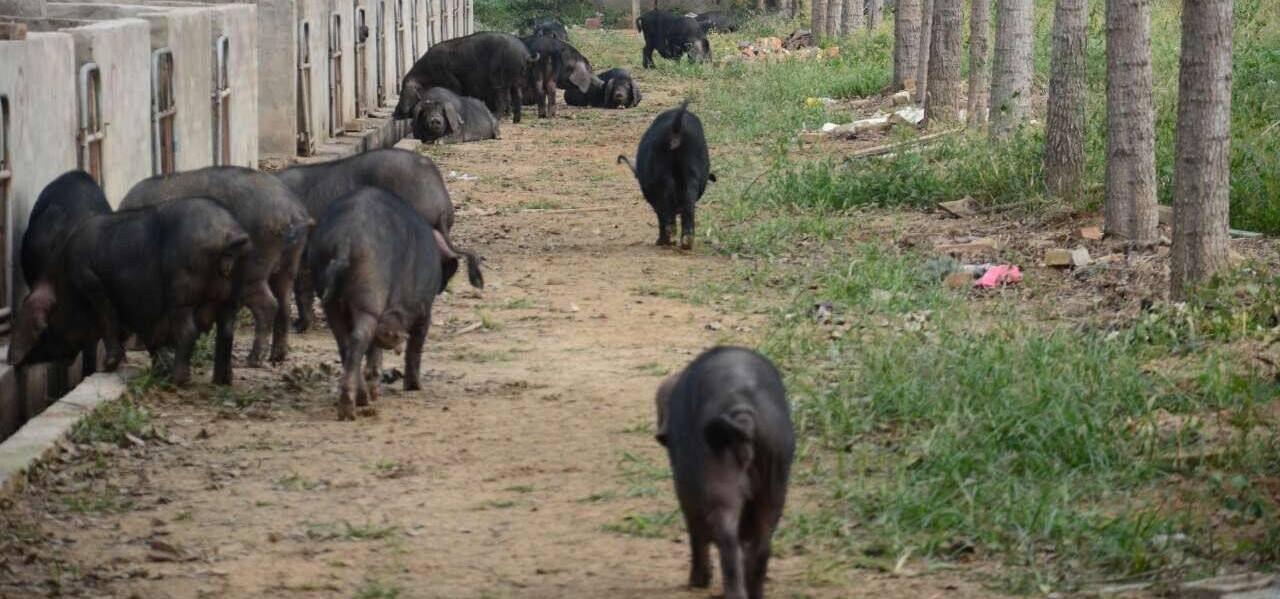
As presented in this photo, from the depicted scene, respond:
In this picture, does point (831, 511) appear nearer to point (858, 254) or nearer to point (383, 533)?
point (383, 533)

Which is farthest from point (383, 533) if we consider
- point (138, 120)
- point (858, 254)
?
point (858, 254)

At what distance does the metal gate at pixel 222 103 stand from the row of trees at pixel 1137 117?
5.60m

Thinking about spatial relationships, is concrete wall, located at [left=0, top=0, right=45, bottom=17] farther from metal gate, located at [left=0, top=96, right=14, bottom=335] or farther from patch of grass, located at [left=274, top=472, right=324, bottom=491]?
patch of grass, located at [left=274, top=472, right=324, bottom=491]

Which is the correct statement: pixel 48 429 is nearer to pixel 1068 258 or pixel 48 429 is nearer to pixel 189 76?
pixel 189 76

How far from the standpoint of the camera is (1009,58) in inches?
618

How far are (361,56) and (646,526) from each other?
643 inches

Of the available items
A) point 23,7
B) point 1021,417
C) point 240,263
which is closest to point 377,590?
point 1021,417

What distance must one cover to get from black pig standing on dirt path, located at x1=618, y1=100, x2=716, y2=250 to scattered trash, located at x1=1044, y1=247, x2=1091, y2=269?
2469 millimetres

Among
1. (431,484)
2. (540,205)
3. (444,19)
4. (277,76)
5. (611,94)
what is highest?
(444,19)

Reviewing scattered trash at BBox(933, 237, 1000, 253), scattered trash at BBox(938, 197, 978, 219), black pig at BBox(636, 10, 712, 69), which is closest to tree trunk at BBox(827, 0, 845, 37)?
black pig at BBox(636, 10, 712, 69)

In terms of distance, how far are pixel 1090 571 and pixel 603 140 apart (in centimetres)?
1670

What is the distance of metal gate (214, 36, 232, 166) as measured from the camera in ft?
43.1

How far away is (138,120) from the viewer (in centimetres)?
1088

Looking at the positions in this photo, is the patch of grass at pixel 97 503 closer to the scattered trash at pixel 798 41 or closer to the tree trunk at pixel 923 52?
the tree trunk at pixel 923 52
